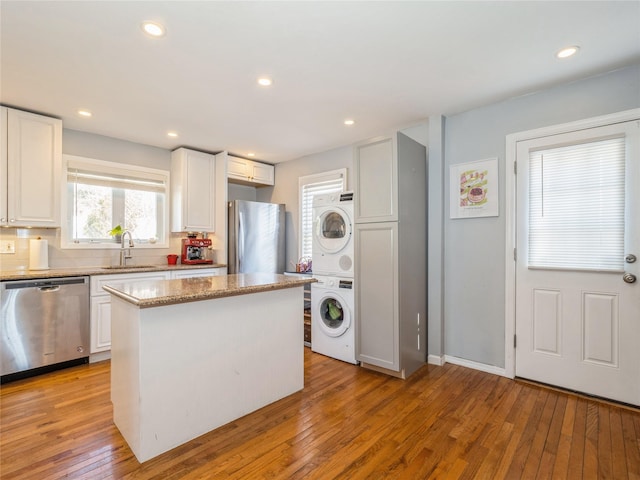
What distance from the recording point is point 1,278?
2.73 meters

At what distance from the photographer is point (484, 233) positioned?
3035 mm

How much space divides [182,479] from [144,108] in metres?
3.05

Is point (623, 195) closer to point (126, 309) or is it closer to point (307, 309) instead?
point (307, 309)

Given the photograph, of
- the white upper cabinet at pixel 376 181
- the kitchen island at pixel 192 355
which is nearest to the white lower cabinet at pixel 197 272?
the kitchen island at pixel 192 355

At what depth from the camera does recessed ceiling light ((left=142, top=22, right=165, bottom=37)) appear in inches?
73.6

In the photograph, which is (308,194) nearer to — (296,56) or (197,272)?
(197,272)

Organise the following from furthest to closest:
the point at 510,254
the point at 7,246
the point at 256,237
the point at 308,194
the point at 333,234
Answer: the point at 308,194 < the point at 256,237 < the point at 333,234 < the point at 7,246 < the point at 510,254

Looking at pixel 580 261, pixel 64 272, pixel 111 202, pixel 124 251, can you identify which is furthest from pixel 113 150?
pixel 580 261

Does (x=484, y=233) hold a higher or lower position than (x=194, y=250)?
higher

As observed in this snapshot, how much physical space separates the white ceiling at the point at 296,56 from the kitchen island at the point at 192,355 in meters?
1.60

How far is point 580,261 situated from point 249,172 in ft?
13.6

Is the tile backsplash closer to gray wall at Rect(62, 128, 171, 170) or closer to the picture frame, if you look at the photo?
gray wall at Rect(62, 128, 171, 170)

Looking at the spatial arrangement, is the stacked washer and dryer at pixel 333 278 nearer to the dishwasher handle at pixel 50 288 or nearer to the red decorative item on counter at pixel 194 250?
the red decorative item on counter at pixel 194 250

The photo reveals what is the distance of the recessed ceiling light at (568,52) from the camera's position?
2.11m
